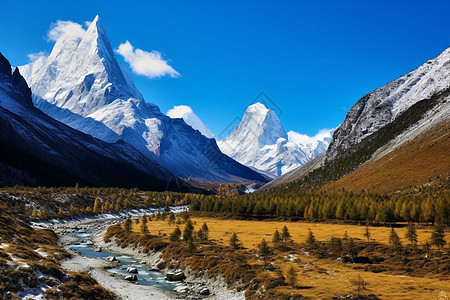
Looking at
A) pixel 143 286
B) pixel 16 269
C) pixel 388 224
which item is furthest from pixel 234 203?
pixel 16 269

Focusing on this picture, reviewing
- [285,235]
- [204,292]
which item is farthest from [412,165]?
[204,292]

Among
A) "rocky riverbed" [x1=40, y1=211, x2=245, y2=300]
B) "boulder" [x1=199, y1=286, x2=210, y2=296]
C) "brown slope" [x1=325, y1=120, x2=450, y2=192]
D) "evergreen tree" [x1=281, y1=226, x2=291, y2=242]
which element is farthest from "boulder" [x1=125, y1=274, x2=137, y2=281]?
"brown slope" [x1=325, y1=120, x2=450, y2=192]

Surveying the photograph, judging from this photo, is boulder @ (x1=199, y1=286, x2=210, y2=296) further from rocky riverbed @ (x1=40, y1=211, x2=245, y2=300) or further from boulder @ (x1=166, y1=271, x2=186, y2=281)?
boulder @ (x1=166, y1=271, x2=186, y2=281)

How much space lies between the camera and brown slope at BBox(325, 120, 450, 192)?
145250 millimetres

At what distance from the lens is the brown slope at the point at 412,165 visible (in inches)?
5719

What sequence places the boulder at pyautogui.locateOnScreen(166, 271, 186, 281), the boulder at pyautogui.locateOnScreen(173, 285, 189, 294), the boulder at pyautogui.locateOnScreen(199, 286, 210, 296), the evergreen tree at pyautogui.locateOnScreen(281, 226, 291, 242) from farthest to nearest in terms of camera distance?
the evergreen tree at pyautogui.locateOnScreen(281, 226, 291, 242) < the boulder at pyautogui.locateOnScreen(166, 271, 186, 281) < the boulder at pyautogui.locateOnScreen(173, 285, 189, 294) < the boulder at pyautogui.locateOnScreen(199, 286, 210, 296)

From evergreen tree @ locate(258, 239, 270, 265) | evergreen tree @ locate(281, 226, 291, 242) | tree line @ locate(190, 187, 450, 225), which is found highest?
tree line @ locate(190, 187, 450, 225)

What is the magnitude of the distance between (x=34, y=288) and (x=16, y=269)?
11.5 ft

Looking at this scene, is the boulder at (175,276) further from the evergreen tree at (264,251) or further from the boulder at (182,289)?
the evergreen tree at (264,251)

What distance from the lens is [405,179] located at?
15088cm

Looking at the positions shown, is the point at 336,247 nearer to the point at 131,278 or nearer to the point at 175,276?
the point at 175,276

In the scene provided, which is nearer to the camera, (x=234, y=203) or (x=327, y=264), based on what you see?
(x=327, y=264)

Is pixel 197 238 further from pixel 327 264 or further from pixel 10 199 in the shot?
pixel 10 199

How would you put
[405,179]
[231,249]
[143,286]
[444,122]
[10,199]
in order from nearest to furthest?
[143,286]
[231,249]
[10,199]
[405,179]
[444,122]
